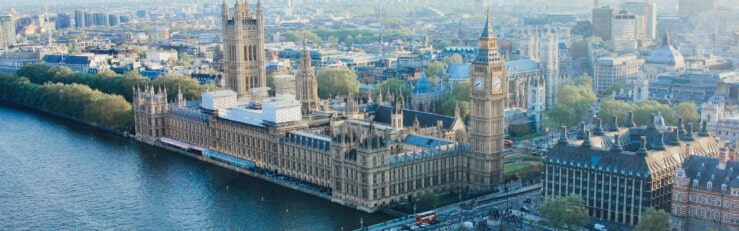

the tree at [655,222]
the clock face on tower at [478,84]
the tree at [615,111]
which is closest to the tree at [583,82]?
the tree at [615,111]

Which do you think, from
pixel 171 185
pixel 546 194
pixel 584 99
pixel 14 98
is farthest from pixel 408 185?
pixel 14 98

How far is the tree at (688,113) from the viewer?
397 ft

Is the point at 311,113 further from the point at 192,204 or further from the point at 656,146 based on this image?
the point at 656,146

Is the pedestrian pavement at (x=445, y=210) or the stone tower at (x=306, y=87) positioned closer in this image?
the pedestrian pavement at (x=445, y=210)

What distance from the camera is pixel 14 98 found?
Answer: 179m

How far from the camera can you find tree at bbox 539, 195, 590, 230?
75562 mm

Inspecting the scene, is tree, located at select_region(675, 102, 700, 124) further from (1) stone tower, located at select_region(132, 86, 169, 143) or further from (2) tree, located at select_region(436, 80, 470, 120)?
(1) stone tower, located at select_region(132, 86, 169, 143)

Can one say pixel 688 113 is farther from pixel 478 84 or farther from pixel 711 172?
pixel 711 172

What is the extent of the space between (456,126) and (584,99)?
43131mm

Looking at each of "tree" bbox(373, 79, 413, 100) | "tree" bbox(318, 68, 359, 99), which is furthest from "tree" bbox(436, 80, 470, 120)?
"tree" bbox(318, 68, 359, 99)

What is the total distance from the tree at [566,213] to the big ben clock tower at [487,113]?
53.8 feet

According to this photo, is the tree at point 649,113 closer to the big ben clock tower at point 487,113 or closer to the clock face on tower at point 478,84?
the big ben clock tower at point 487,113

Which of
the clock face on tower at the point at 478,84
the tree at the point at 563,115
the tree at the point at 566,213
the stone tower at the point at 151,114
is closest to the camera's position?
the tree at the point at 566,213

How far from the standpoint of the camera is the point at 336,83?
16525 cm
